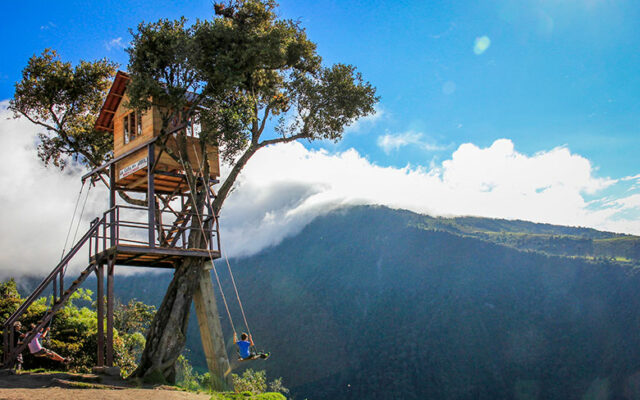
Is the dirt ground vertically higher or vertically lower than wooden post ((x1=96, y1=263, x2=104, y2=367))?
lower

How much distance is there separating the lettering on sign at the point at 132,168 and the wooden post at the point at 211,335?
15.6 feet

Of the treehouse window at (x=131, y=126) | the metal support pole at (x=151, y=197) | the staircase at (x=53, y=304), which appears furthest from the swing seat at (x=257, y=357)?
the treehouse window at (x=131, y=126)

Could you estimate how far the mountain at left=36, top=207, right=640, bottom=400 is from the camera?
113875 millimetres

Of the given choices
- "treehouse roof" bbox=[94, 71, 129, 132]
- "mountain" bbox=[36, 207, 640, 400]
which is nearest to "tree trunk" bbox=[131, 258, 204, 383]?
"treehouse roof" bbox=[94, 71, 129, 132]

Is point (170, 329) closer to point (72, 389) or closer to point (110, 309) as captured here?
point (110, 309)

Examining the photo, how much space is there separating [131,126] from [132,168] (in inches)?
A: 91.9

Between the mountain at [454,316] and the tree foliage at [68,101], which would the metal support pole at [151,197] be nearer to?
the tree foliage at [68,101]

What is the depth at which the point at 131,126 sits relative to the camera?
23.0 meters

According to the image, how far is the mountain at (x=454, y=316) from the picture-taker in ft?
374

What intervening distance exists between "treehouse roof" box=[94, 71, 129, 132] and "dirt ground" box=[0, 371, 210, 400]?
468 inches

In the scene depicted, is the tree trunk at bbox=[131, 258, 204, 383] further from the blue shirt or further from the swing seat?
the swing seat

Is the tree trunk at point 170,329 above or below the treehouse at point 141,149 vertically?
below

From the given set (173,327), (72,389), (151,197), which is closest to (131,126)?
(151,197)

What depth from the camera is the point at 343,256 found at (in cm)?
17800
